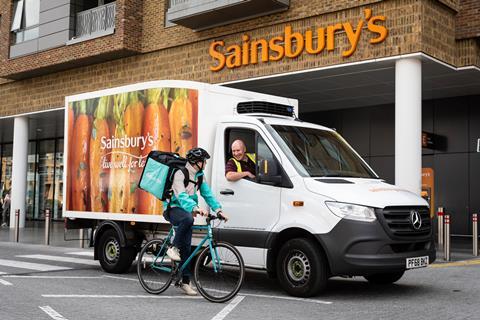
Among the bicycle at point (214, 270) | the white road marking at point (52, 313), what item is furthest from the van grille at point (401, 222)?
the white road marking at point (52, 313)

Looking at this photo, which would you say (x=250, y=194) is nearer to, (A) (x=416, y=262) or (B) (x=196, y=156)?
(B) (x=196, y=156)

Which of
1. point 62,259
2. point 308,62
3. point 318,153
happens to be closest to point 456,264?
point 318,153

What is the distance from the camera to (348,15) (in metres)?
14.9

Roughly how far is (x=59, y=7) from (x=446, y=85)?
13.2 m

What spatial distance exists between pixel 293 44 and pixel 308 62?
704 mm

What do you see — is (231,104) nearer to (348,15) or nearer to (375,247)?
(375,247)

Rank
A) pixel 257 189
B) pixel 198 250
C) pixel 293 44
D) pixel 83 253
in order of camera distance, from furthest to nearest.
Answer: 1. pixel 293 44
2. pixel 83 253
3. pixel 257 189
4. pixel 198 250

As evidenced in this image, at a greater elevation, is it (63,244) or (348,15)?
(348,15)

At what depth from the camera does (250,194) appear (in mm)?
8188

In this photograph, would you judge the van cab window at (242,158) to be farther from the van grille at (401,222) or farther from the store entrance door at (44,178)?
the store entrance door at (44,178)

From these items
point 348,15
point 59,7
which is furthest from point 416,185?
point 59,7

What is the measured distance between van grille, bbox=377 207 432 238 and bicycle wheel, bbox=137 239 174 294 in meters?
2.66

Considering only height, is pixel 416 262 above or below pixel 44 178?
below

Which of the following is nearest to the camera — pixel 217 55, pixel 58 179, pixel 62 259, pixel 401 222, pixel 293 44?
pixel 401 222
